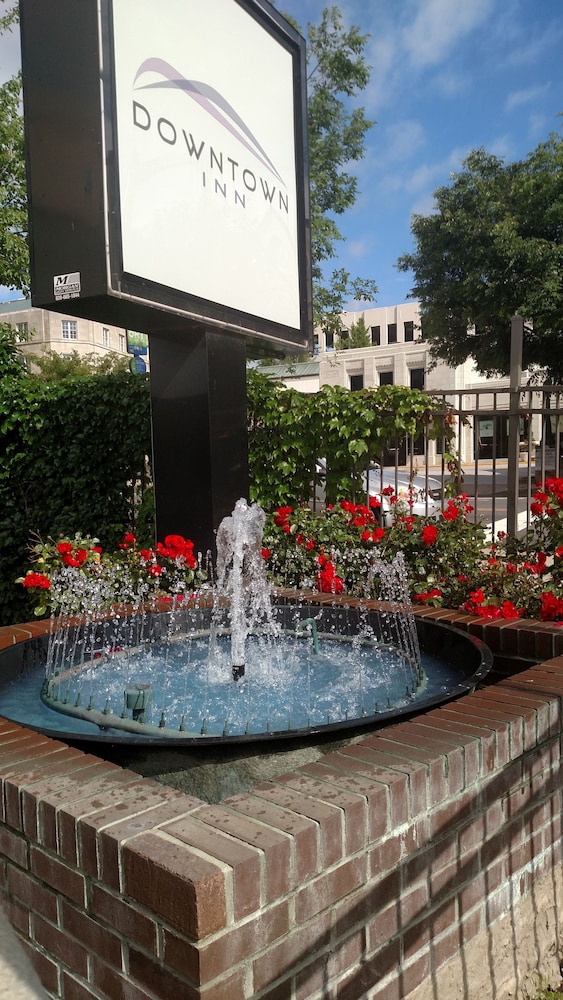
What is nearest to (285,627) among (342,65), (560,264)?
(342,65)

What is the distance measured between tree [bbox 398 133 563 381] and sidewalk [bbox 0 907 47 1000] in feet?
69.0

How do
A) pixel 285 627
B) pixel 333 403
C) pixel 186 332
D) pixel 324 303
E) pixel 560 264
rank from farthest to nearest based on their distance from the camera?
pixel 560 264 < pixel 324 303 < pixel 333 403 < pixel 186 332 < pixel 285 627

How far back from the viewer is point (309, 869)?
1419mm

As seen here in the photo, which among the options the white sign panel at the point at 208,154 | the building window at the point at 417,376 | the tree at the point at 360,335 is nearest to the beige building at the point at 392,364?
the building window at the point at 417,376

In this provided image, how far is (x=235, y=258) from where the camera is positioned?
15.0 feet

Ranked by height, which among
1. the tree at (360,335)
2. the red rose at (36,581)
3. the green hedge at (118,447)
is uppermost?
the tree at (360,335)

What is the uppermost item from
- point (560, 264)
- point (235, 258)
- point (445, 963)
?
point (560, 264)

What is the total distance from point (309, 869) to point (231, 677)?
5.15ft

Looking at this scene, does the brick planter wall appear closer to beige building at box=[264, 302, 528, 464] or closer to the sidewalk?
the sidewalk

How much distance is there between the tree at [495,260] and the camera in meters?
20.5

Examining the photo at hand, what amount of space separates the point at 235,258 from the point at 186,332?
64 cm

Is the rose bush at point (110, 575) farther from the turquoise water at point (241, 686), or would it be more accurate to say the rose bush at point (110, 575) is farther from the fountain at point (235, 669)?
the turquoise water at point (241, 686)

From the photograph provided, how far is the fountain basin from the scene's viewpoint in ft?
7.73

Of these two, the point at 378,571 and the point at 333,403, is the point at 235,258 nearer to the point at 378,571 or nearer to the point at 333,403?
the point at 333,403
